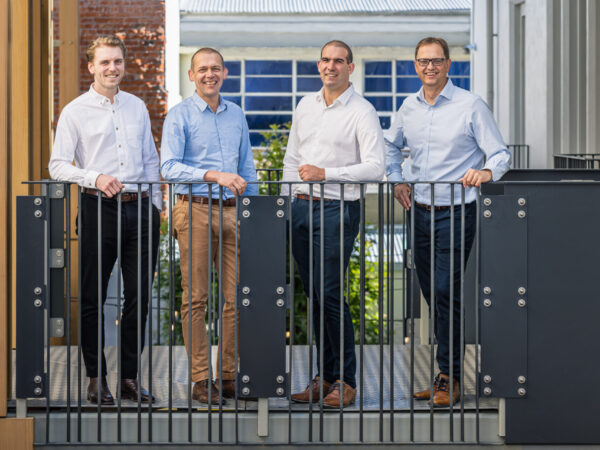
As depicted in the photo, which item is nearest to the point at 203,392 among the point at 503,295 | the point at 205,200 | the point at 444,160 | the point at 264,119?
the point at 205,200

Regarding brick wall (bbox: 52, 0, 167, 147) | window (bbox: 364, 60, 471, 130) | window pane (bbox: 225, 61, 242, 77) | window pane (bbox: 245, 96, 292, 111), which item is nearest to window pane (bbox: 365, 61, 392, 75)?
window (bbox: 364, 60, 471, 130)

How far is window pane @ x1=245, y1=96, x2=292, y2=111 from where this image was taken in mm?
26203

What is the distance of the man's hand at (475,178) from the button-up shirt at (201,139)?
1084 mm

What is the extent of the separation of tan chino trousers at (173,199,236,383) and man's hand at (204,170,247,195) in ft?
0.94

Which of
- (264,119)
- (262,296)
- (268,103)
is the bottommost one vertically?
(262,296)

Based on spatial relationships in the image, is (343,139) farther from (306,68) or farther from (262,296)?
(306,68)

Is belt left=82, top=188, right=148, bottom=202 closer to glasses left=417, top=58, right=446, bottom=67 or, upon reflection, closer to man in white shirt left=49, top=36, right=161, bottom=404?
man in white shirt left=49, top=36, right=161, bottom=404

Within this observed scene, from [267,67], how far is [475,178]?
21.2 meters

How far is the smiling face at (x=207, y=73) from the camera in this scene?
18.5 ft

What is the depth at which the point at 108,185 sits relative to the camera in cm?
532

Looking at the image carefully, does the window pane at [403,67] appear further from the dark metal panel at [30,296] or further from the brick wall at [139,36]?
the dark metal panel at [30,296]

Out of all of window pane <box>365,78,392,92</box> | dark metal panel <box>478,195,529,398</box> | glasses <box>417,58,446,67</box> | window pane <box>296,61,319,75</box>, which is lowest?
dark metal panel <box>478,195,529,398</box>

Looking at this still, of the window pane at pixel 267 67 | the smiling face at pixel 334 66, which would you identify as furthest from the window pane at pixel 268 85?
the smiling face at pixel 334 66

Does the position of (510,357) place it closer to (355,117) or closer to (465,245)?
(465,245)
